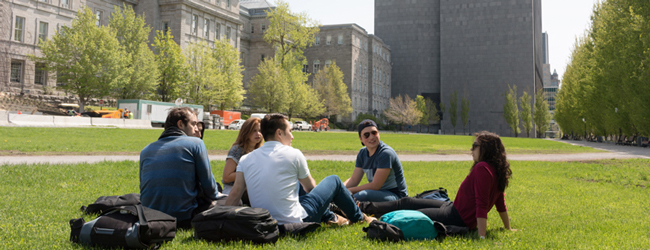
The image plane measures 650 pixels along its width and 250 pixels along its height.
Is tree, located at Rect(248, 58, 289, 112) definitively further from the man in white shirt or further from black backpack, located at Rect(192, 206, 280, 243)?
black backpack, located at Rect(192, 206, 280, 243)

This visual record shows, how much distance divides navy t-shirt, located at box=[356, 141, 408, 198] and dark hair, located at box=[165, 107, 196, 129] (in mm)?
2726

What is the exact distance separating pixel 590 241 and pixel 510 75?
95.2 m

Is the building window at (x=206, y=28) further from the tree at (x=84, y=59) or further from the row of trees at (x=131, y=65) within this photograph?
the tree at (x=84, y=59)

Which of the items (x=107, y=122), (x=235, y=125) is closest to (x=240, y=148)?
(x=107, y=122)

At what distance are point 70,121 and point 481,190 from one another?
35979 millimetres

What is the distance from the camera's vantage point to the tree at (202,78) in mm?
54031

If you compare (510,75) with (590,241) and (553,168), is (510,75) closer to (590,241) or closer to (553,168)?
(553,168)

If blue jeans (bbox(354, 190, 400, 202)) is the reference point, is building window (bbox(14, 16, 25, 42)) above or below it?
above

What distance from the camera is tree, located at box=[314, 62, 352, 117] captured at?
78.2 meters

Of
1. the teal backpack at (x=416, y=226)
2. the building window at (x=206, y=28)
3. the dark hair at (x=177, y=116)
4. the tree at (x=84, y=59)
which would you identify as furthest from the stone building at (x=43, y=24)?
the teal backpack at (x=416, y=226)

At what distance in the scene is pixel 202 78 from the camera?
53.9 meters

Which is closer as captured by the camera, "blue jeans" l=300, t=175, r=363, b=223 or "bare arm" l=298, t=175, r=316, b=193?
"bare arm" l=298, t=175, r=316, b=193

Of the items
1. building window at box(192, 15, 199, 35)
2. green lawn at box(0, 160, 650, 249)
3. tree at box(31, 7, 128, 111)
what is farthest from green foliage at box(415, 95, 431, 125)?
green lawn at box(0, 160, 650, 249)

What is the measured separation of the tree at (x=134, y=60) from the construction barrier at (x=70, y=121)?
12.2 metres
